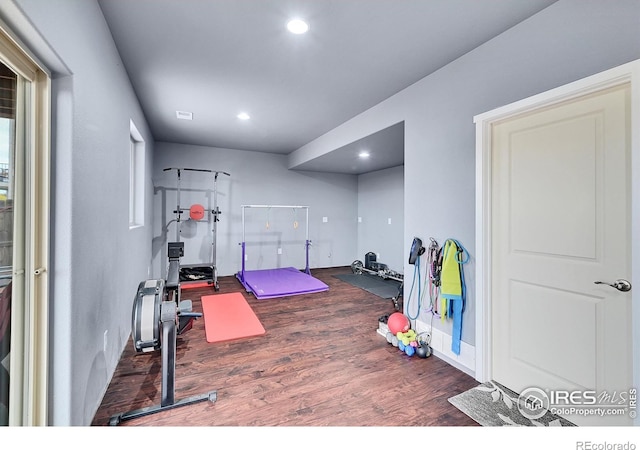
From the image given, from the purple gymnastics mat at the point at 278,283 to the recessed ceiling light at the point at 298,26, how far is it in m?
3.37

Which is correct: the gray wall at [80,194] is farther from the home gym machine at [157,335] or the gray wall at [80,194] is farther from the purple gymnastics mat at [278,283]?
the purple gymnastics mat at [278,283]

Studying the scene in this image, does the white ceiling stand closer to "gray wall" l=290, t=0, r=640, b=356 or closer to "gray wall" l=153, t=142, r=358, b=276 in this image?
"gray wall" l=290, t=0, r=640, b=356

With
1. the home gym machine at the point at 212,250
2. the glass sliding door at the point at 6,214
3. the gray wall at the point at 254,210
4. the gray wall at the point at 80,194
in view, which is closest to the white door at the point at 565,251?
the gray wall at the point at 80,194

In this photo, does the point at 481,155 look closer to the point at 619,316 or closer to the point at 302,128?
the point at 619,316

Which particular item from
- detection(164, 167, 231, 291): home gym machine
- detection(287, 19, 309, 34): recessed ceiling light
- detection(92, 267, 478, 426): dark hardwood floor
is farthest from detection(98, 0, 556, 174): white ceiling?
detection(92, 267, 478, 426): dark hardwood floor

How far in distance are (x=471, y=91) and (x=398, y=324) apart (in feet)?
6.96

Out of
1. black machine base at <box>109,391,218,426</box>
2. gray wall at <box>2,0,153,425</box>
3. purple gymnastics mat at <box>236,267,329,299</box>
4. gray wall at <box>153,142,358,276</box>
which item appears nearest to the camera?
gray wall at <box>2,0,153,425</box>

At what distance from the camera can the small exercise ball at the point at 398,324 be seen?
2678 millimetres

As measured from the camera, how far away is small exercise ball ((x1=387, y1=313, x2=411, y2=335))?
8.79ft

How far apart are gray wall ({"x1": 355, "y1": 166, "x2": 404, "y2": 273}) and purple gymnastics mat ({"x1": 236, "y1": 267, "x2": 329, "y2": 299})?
177 centimetres

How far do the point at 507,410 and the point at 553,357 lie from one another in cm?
46

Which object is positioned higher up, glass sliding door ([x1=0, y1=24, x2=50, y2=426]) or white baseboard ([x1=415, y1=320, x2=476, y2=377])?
glass sliding door ([x1=0, y1=24, x2=50, y2=426])

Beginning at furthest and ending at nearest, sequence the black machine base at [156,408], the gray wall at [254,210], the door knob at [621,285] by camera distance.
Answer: the gray wall at [254,210], the black machine base at [156,408], the door knob at [621,285]
